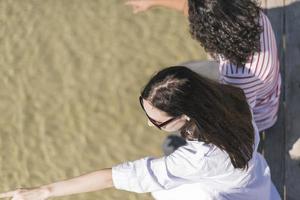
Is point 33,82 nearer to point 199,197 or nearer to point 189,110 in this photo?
point 199,197

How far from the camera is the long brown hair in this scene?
1.61 metres

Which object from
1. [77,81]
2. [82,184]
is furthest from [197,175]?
[77,81]

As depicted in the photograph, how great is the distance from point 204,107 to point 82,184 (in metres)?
0.56

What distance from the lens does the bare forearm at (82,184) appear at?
6.11ft

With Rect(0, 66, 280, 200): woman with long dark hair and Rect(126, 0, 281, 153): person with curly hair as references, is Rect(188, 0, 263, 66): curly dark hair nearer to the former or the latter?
Rect(126, 0, 281, 153): person with curly hair

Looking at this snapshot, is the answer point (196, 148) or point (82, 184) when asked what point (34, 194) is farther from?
point (196, 148)

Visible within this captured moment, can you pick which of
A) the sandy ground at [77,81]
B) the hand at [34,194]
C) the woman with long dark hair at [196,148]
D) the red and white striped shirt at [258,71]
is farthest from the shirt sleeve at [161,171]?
the sandy ground at [77,81]

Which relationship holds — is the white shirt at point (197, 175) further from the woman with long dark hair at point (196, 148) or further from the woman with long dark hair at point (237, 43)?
the woman with long dark hair at point (237, 43)

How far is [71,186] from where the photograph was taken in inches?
75.0

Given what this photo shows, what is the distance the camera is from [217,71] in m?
2.12

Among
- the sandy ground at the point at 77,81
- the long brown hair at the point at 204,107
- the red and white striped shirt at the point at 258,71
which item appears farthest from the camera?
the sandy ground at the point at 77,81

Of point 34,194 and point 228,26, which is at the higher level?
point 228,26

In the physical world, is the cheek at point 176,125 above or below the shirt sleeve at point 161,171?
above

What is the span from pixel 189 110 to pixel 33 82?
66.6 inches
